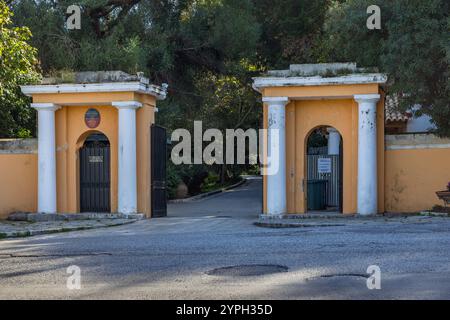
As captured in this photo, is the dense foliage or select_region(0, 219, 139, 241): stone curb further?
the dense foliage

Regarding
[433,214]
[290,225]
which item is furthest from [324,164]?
[290,225]

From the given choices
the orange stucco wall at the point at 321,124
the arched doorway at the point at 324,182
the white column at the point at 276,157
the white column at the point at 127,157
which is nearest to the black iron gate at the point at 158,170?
the white column at the point at 127,157

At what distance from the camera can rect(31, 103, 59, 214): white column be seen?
19922 millimetres

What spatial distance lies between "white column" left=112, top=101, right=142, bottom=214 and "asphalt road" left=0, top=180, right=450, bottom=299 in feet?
14.0

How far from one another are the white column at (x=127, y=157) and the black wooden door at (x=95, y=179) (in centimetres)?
96

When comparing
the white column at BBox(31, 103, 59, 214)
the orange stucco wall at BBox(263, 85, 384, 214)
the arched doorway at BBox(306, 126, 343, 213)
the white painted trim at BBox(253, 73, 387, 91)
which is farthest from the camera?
the arched doorway at BBox(306, 126, 343, 213)

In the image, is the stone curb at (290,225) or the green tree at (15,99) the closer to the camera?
the stone curb at (290,225)

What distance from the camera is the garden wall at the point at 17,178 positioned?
20.6 metres

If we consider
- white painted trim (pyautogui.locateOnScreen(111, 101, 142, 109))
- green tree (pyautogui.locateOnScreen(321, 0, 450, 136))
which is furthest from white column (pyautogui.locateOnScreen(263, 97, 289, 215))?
white painted trim (pyautogui.locateOnScreen(111, 101, 142, 109))

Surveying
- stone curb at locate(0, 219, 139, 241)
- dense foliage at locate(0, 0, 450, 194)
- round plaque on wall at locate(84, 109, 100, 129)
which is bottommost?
stone curb at locate(0, 219, 139, 241)

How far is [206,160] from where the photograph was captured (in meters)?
38.1

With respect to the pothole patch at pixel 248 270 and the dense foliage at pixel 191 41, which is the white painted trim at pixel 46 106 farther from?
the pothole patch at pixel 248 270

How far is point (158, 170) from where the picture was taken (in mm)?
20562

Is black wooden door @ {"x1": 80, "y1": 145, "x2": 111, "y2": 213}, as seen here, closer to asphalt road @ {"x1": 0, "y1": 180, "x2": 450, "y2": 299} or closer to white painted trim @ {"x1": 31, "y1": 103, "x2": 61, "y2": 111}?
white painted trim @ {"x1": 31, "y1": 103, "x2": 61, "y2": 111}
